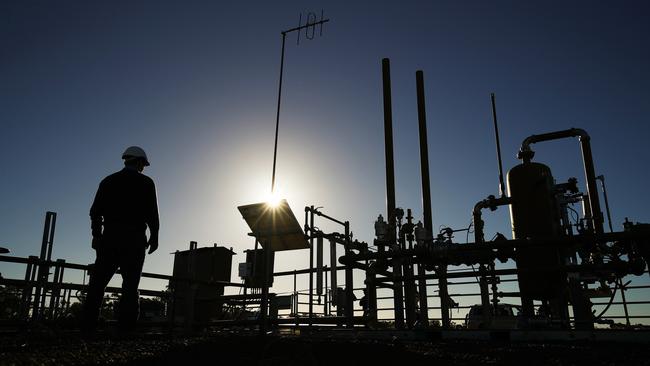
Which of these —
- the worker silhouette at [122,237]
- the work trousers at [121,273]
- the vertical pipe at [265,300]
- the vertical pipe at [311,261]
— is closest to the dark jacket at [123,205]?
the worker silhouette at [122,237]

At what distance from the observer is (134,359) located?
3.85 meters

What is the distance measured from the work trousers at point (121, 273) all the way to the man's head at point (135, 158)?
1.01 m

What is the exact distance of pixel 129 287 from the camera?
17.9ft

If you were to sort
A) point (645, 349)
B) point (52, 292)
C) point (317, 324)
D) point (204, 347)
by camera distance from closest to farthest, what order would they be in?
point (645, 349), point (204, 347), point (52, 292), point (317, 324)

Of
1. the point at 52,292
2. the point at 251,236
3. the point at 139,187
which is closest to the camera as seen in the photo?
the point at 139,187

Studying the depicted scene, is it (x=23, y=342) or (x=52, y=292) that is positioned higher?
(x=52, y=292)

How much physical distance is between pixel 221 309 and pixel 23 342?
1169cm

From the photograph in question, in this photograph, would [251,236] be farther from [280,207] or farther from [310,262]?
[310,262]

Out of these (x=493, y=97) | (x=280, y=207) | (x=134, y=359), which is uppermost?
(x=493, y=97)

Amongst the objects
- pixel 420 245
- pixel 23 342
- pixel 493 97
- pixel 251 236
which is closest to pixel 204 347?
pixel 23 342

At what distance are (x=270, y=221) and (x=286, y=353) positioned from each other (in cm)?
532

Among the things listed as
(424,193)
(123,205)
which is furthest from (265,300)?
(424,193)

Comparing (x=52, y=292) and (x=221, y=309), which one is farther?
(x=221, y=309)

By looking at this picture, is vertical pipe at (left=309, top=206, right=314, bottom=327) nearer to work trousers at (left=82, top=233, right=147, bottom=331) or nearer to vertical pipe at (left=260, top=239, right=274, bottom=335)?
vertical pipe at (left=260, top=239, right=274, bottom=335)
